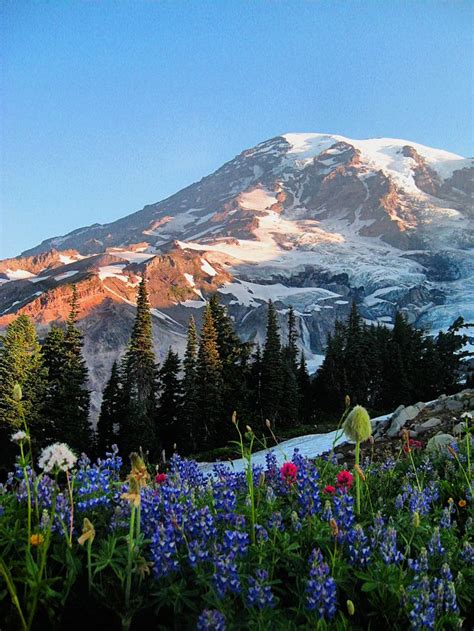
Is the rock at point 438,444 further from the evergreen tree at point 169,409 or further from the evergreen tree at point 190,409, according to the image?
the evergreen tree at point 169,409

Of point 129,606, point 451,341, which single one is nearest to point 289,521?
point 129,606

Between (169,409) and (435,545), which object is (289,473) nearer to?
(435,545)

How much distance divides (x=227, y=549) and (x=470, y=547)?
1722 mm

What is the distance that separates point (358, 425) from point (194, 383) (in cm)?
3813

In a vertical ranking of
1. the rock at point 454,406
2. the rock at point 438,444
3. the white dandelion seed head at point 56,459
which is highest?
the white dandelion seed head at point 56,459

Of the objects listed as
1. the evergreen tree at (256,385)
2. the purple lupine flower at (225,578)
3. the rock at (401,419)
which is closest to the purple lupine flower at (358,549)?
the purple lupine flower at (225,578)

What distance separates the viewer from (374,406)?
2485 inches

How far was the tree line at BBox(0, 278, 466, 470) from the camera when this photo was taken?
33.4 m

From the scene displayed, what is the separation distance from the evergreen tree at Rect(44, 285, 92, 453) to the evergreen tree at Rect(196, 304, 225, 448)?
9.51m

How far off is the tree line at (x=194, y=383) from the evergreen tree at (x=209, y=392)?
9cm

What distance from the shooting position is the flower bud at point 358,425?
12.8 feet

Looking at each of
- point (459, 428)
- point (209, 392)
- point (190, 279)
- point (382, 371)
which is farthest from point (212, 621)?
point (190, 279)

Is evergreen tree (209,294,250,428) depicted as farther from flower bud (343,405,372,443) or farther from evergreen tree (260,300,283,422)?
flower bud (343,405,372,443)

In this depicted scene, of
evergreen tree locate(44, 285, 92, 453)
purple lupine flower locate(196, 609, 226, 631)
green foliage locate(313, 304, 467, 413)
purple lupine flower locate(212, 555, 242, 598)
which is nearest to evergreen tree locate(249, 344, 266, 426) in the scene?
green foliage locate(313, 304, 467, 413)
